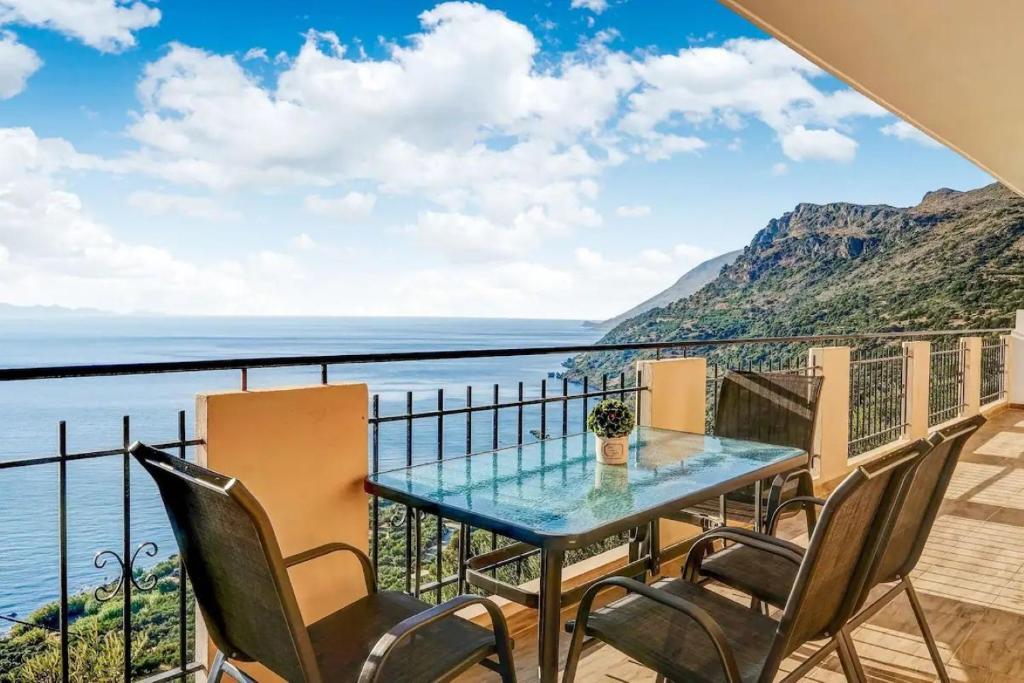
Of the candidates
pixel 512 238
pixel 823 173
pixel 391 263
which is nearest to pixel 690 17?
pixel 823 173

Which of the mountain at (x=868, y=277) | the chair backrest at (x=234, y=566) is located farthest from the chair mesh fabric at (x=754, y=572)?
the mountain at (x=868, y=277)

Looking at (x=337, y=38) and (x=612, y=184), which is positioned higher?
(x=337, y=38)

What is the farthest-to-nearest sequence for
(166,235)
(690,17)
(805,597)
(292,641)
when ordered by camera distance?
(166,235), (690,17), (805,597), (292,641)

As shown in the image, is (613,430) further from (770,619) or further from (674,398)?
(674,398)

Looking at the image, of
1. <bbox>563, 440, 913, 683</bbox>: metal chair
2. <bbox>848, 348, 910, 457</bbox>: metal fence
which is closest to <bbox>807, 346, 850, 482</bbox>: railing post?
<bbox>848, 348, 910, 457</bbox>: metal fence

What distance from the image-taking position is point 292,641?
4.36 feet

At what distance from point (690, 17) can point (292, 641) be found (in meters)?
34.9

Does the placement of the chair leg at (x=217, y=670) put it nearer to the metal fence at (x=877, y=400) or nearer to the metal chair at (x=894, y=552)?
the metal chair at (x=894, y=552)

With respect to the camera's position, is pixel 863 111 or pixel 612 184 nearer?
pixel 863 111

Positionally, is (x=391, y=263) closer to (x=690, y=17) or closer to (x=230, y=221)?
(x=230, y=221)

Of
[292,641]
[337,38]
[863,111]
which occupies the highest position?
[337,38]

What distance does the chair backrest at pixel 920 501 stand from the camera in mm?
1859

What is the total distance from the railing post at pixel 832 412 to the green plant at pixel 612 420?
2.86m

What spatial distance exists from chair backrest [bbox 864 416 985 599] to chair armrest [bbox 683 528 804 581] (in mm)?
205
